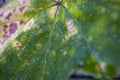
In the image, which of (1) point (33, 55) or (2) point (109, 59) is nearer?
(2) point (109, 59)

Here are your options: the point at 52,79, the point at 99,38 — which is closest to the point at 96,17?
the point at 99,38

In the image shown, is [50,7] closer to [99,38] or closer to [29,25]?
[29,25]

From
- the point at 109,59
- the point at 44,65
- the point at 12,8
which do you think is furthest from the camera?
the point at 12,8

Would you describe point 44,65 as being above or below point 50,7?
below

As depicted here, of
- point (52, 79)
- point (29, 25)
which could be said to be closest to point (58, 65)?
point (52, 79)

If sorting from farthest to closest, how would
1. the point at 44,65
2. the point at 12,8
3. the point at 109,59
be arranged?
the point at 12,8 → the point at 44,65 → the point at 109,59

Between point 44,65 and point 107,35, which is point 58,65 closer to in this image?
point 44,65
